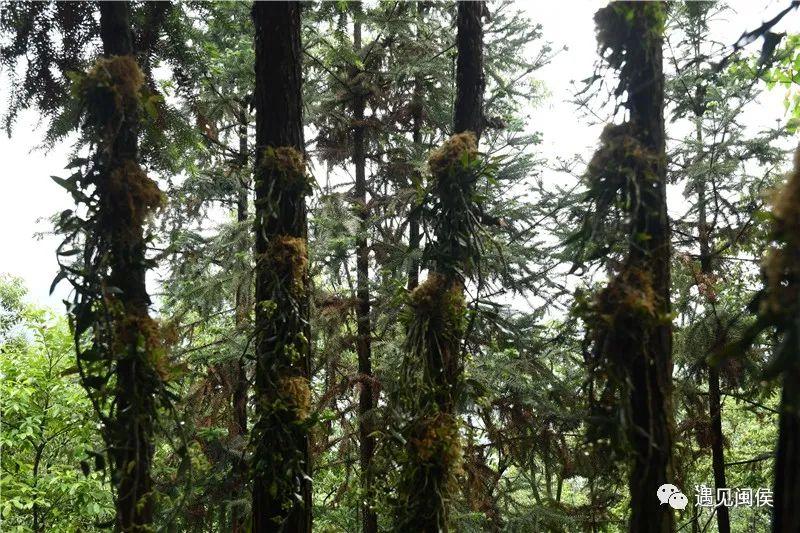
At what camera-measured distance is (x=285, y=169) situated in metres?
3.45

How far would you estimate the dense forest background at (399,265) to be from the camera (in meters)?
2.43

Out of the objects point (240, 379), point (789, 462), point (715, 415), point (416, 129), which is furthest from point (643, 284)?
point (416, 129)

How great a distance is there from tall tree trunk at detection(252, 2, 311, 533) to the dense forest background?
0.01m

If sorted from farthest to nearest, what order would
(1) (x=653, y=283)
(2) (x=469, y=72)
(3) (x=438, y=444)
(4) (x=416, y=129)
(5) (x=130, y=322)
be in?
(4) (x=416, y=129) → (2) (x=469, y=72) → (3) (x=438, y=444) → (5) (x=130, y=322) → (1) (x=653, y=283)

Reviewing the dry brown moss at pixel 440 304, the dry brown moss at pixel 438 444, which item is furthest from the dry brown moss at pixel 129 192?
the dry brown moss at pixel 438 444

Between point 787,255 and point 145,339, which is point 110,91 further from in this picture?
point 787,255

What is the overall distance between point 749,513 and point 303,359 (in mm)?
11480

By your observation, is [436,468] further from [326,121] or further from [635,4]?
[326,121]

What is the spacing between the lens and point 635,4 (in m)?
2.47

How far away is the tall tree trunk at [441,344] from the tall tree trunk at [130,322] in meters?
1.32

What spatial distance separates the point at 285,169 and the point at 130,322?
116 cm

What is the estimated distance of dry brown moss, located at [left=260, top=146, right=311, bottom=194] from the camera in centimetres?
344

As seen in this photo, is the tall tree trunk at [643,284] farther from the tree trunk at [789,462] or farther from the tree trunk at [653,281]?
the tree trunk at [789,462]

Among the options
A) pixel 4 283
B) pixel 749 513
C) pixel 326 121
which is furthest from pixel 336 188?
pixel 749 513
